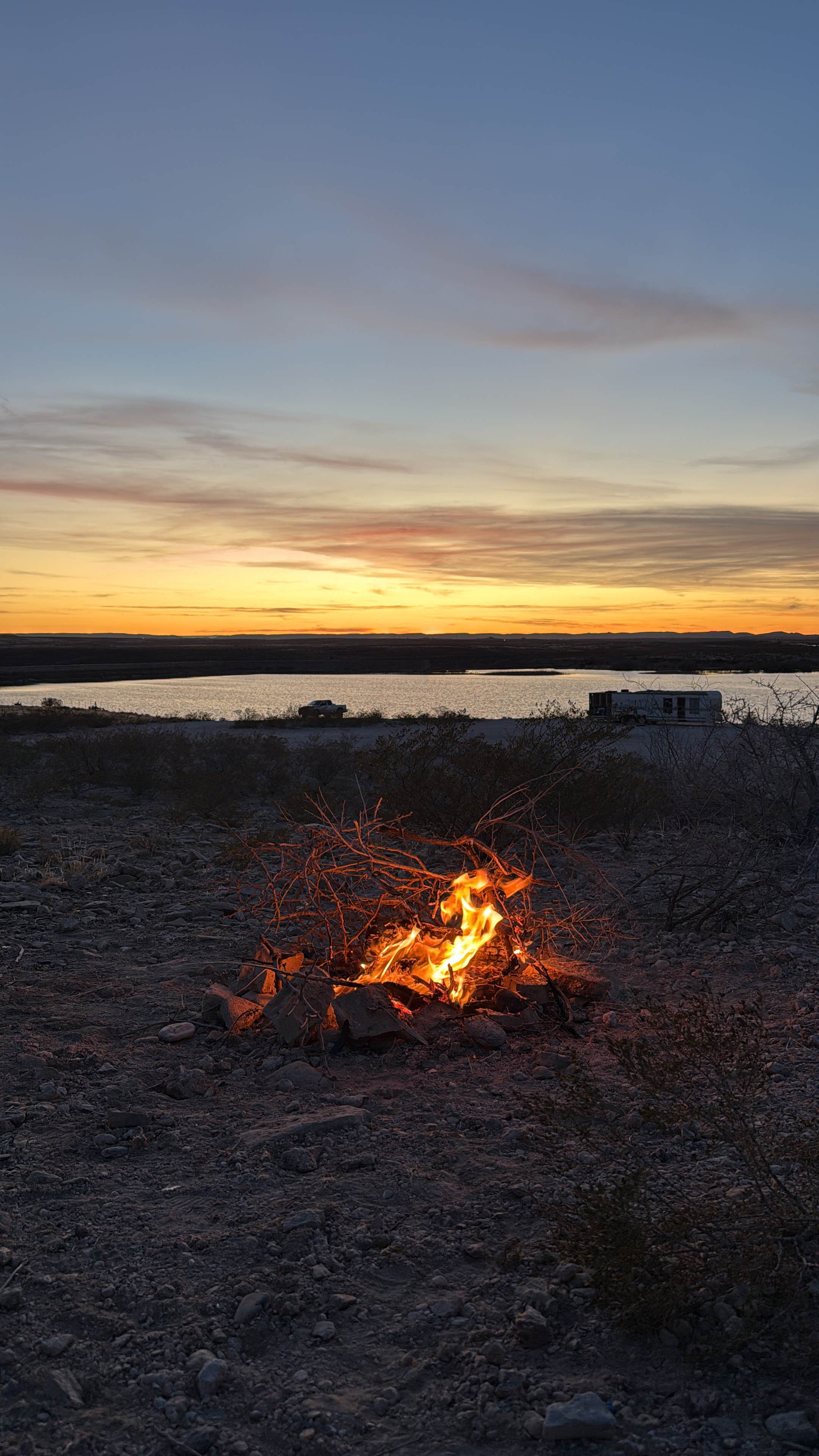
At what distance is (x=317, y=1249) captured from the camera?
10.7 feet

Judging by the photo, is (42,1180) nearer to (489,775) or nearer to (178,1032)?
(178,1032)

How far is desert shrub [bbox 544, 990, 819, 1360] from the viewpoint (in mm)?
2695

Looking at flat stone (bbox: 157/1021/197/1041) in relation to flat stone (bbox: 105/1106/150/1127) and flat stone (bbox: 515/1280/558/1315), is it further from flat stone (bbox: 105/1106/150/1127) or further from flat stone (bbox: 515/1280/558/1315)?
flat stone (bbox: 515/1280/558/1315)

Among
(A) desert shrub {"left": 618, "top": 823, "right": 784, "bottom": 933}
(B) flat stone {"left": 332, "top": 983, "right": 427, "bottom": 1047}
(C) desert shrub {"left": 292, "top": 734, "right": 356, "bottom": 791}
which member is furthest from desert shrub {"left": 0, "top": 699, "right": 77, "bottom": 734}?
(B) flat stone {"left": 332, "top": 983, "right": 427, "bottom": 1047}

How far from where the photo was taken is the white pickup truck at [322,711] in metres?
33.4

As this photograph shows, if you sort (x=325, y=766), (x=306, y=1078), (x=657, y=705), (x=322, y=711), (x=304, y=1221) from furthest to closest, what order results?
(x=322, y=711) < (x=657, y=705) < (x=325, y=766) < (x=306, y=1078) < (x=304, y=1221)

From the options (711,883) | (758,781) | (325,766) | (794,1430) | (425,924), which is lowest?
(794,1430)

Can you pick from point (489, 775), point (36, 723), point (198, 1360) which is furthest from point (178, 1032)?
point (36, 723)

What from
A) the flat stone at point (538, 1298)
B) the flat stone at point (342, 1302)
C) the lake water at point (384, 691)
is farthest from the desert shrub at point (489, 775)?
the lake water at point (384, 691)

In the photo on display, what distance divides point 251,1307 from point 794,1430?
1.47m

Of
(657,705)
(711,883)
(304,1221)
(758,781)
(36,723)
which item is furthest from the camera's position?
(657,705)

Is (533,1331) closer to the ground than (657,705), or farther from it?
closer to the ground

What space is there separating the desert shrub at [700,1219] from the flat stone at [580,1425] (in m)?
0.34

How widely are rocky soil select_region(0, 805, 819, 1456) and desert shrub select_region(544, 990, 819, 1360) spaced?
51 millimetres
